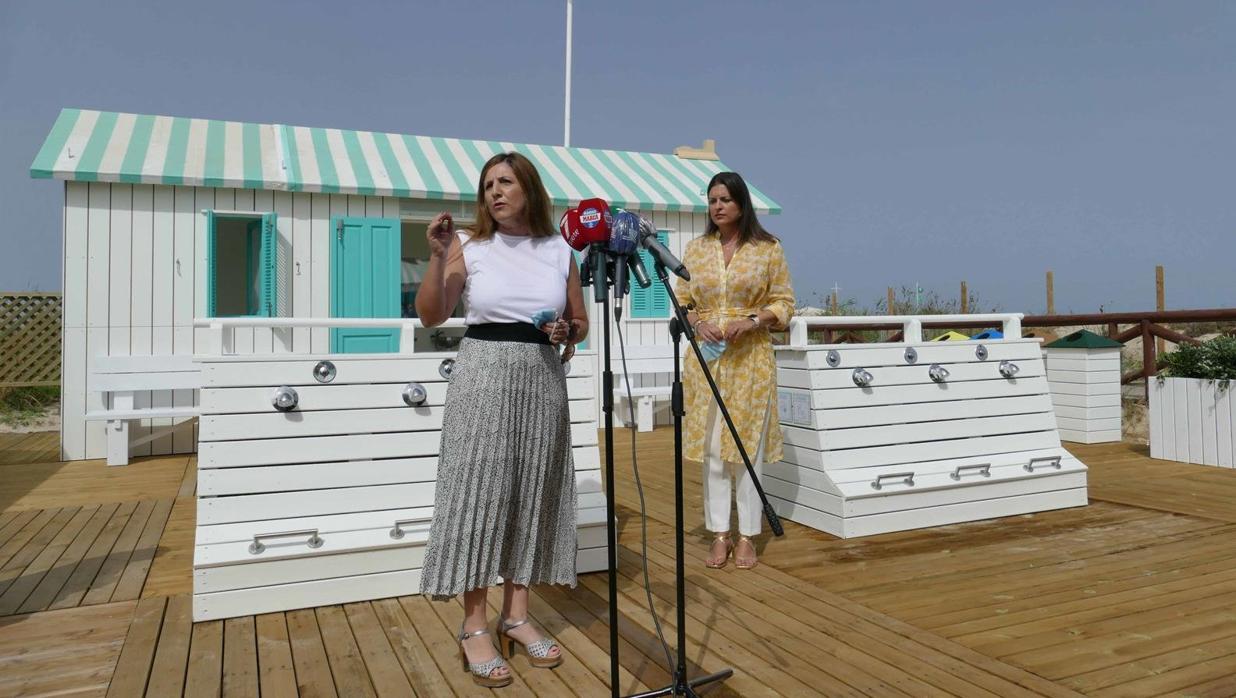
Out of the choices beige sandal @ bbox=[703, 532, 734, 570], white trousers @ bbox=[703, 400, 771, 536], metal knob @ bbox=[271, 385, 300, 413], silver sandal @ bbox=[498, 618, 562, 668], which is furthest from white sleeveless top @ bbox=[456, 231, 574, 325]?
beige sandal @ bbox=[703, 532, 734, 570]

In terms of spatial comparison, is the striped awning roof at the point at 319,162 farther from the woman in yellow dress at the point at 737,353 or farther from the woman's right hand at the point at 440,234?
the woman's right hand at the point at 440,234

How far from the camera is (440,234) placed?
2.18 m

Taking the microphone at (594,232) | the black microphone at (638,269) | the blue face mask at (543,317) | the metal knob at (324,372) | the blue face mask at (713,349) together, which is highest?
the microphone at (594,232)

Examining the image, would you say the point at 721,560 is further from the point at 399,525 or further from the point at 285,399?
the point at 285,399

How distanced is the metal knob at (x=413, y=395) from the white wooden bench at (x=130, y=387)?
14.0ft

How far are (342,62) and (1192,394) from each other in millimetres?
17454

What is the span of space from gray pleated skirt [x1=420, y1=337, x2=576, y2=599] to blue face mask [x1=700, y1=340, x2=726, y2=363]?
4.03 ft

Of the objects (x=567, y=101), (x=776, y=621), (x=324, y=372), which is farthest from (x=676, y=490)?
(x=567, y=101)

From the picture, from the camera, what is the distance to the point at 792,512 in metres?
4.25

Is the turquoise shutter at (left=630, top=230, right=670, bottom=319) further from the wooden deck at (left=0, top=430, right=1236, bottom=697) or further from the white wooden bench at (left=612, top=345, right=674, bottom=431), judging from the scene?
the wooden deck at (left=0, top=430, right=1236, bottom=697)

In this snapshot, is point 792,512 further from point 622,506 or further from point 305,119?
point 305,119

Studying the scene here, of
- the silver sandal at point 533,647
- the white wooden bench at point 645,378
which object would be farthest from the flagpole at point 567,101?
the silver sandal at point 533,647

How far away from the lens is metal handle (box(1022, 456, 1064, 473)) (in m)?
4.35

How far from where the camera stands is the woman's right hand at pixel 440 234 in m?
2.14
